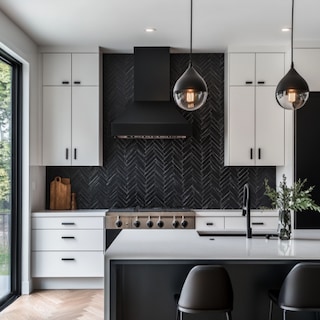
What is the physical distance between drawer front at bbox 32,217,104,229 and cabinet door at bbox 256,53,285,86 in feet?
8.17

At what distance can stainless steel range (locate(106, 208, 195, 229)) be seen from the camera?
4.95 metres

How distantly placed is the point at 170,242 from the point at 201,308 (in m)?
0.59

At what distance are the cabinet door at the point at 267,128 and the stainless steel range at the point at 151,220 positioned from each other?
114 cm

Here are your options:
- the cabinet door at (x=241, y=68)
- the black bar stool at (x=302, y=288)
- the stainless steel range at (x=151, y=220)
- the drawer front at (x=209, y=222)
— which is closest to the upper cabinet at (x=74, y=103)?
the stainless steel range at (x=151, y=220)

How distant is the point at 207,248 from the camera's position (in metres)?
2.81

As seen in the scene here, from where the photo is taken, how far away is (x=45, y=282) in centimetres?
511

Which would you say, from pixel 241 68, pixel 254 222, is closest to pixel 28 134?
pixel 241 68

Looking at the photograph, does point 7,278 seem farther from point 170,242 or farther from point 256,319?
point 256,319

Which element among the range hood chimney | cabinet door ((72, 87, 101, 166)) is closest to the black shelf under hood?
the range hood chimney

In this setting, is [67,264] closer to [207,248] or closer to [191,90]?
[207,248]

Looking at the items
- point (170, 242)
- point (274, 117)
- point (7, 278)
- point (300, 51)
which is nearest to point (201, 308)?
point (170, 242)

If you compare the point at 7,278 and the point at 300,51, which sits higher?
the point at 300,51

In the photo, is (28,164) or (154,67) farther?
(154,67)

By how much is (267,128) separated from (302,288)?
2.94 meters
